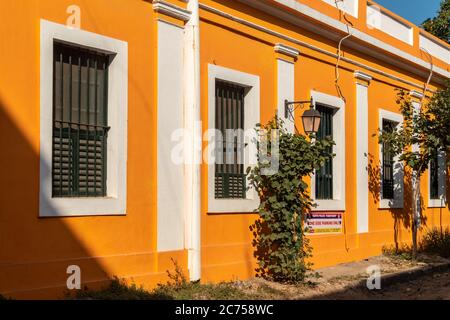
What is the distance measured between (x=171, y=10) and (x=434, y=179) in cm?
1040

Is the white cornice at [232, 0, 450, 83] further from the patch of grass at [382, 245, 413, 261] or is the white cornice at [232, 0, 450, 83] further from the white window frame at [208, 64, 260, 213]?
the patch of grass at [382, 245, 413, 261]

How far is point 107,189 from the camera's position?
766cm

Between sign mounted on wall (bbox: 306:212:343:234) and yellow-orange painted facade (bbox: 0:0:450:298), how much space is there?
5.9 inches

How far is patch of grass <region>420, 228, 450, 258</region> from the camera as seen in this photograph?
46.4 ft

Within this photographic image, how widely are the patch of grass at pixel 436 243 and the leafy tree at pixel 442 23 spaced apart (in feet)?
29.2

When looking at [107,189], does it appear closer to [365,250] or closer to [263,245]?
[263,245]

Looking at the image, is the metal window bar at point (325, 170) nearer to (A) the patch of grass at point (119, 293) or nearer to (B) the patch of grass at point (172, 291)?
(B) the patch of grass at point (172, 291)

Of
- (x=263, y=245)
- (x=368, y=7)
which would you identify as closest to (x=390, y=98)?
(x=368, y=7)

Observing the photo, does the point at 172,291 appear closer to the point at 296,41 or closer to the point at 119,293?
the point at 119,293

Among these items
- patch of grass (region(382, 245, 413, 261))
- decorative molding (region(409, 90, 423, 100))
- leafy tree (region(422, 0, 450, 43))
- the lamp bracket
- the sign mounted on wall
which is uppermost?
leafy tree (region(422, 0, 450, 43))

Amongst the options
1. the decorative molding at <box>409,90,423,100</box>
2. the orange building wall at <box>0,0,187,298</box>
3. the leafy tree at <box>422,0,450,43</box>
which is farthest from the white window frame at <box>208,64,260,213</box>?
the leafy tree at <box>422,0,450,43</box>

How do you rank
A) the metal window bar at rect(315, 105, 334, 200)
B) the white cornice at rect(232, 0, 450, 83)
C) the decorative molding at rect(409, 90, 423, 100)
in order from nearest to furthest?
the white cornice at rect(232, 0, 450, 83), the metal window bar at rect(315, 105, 334, 200), the decorative molding at rect(409, 90, 423, 100)

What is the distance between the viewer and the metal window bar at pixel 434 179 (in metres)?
16.1
